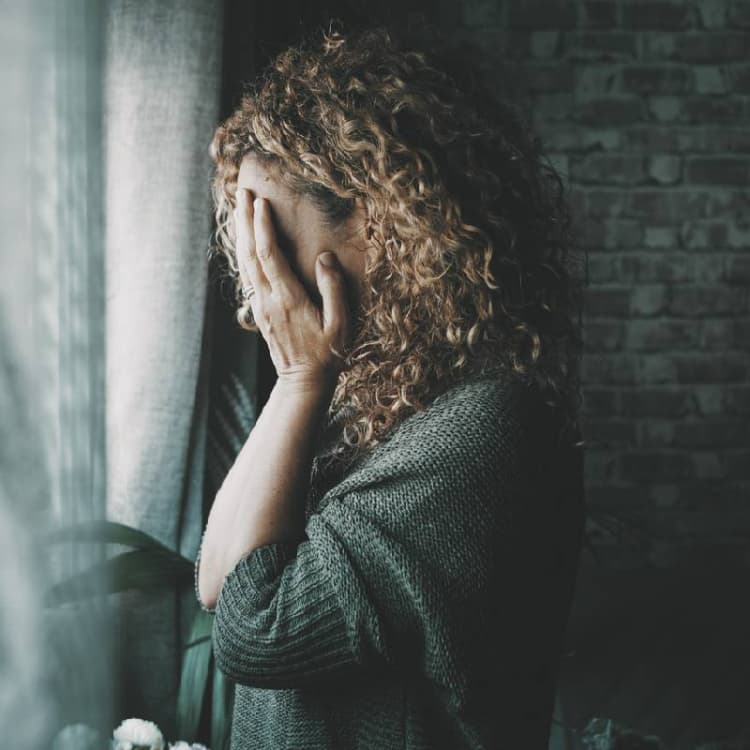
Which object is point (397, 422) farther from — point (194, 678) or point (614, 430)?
point (614, 430)

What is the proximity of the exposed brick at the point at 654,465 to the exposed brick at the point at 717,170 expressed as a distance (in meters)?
0.67

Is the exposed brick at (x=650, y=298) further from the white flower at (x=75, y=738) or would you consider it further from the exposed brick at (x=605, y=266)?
the white flower at (x=75, y=738)

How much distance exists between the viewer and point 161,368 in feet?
4.18

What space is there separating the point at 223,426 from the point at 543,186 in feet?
2.62

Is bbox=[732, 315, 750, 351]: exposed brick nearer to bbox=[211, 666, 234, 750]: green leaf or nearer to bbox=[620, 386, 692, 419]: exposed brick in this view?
bbox=[620, 386, 692, 419]: exposed brick

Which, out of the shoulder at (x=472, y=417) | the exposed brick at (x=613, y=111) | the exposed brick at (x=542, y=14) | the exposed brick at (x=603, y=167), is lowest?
the shoulder at (x=472, y=417)

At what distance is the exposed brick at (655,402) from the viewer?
6.49 ft

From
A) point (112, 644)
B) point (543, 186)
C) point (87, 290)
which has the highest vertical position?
point (543, 186)

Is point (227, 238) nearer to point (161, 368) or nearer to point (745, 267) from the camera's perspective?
point (161, 368)

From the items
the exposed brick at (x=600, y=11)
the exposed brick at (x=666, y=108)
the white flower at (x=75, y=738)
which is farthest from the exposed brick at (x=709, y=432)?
the white flower at (x=75, y=738)

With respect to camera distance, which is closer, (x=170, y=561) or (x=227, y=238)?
(x=227, y=238)

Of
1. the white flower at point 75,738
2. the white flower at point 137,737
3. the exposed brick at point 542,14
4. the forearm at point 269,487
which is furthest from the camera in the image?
the exposed brick at point 542,14

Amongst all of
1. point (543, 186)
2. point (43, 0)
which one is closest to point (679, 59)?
point (543, 186)

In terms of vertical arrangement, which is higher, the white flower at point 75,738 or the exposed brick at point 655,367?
the exposed brick at point 655,367
